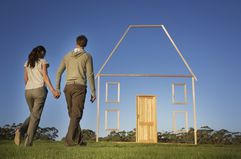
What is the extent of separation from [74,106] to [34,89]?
82cm

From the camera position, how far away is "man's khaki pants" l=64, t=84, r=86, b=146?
618cm

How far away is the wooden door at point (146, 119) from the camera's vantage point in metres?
12.9

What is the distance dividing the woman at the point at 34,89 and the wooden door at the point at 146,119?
6.86 m

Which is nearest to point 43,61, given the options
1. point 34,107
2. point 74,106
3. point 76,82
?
point 76,82

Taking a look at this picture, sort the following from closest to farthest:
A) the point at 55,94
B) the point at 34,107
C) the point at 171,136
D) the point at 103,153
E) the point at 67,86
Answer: the point at 103,153 → the point at 55,94 → the point at 34,107 → the point at 67,86 → the point at 171,136

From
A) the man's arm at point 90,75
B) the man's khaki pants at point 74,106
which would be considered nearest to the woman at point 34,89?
the man's khaki pants at point 74,106

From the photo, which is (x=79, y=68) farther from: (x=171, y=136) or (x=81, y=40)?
(x=171, y=136)

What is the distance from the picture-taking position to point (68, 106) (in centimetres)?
638

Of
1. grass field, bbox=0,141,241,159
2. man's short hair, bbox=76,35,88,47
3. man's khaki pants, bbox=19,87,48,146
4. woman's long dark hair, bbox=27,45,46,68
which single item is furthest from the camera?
man's short hair, bbox=76,35,88,47

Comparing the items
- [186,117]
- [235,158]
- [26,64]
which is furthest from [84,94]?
[186,117]

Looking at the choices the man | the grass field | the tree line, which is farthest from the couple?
the tree line

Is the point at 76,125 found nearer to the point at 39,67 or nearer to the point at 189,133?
the point at 39,67

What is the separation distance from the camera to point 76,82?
624 centimetres

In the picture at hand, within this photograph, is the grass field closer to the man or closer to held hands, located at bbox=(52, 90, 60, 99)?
the man
